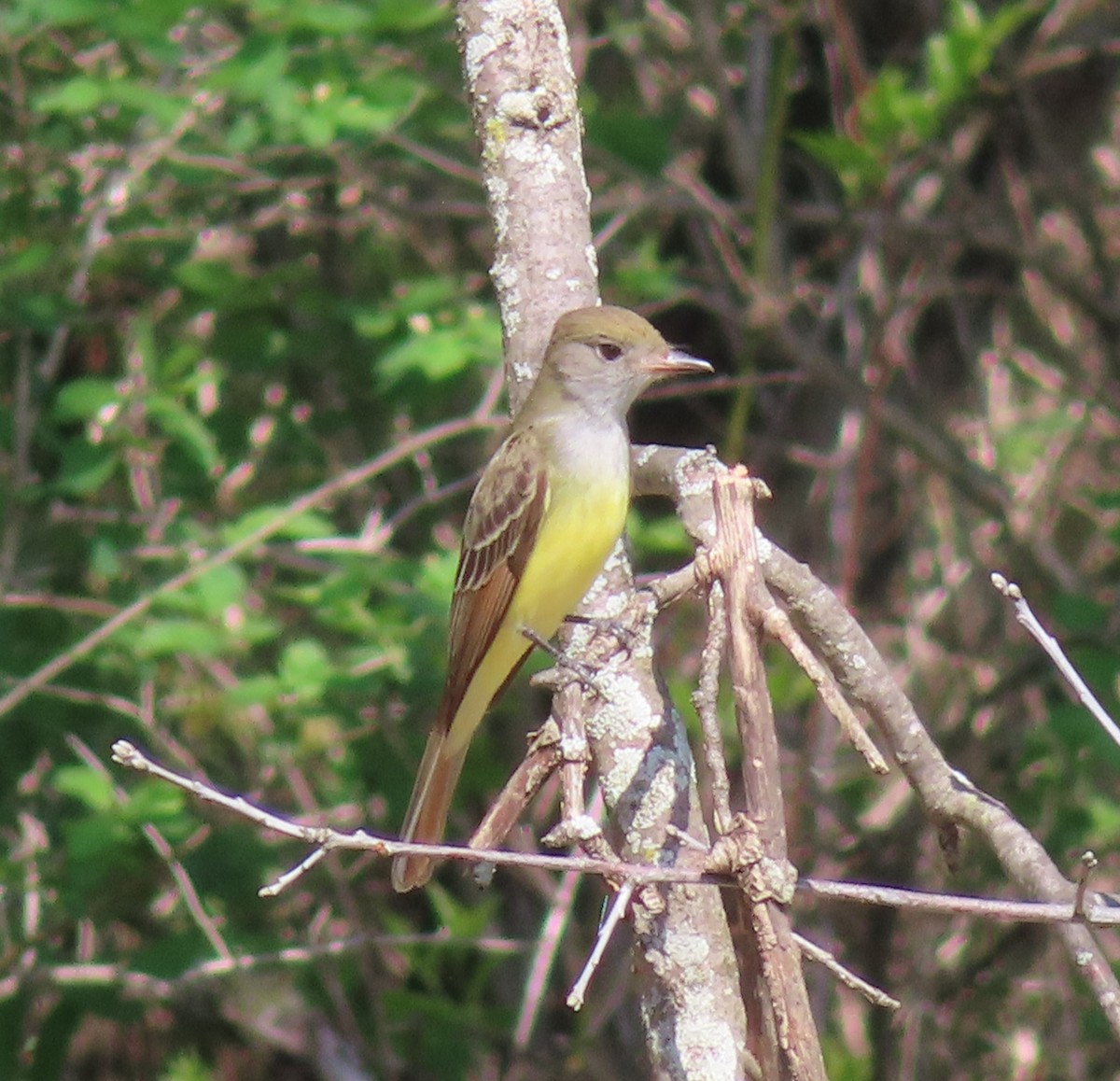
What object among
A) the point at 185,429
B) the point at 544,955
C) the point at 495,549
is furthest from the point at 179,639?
the point at 544,955

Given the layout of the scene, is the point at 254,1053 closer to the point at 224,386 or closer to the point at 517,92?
the point at 224,386

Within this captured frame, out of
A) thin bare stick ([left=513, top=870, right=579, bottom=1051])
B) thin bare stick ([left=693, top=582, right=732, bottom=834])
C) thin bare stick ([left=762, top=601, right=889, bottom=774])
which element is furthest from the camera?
thin bare stick ([left=513, top=870, right=579, bottom=1051])

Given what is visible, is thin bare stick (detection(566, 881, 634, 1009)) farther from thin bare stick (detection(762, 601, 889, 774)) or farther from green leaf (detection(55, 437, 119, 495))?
green leaf (detection(55, 437, 119, 495))

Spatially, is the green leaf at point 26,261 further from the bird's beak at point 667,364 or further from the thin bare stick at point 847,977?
the thin bare stick at point 847,977

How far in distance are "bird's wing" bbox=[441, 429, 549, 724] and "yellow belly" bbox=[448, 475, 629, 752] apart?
38 mm

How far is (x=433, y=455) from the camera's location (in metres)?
6.21

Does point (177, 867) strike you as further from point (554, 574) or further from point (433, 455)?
point (433, 455)

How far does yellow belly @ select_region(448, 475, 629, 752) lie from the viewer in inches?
143

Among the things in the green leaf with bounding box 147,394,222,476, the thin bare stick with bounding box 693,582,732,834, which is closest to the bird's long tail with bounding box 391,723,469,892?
the green leaf with bounding box 147,394,222,476

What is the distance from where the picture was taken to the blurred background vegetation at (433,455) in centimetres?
473

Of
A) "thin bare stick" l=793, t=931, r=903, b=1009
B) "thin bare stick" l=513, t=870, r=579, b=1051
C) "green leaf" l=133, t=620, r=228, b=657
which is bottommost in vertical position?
"thin bare stick" l=513, t=870, r=579, b=1051

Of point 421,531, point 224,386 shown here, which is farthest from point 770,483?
point 224,386

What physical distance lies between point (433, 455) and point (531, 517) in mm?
2250

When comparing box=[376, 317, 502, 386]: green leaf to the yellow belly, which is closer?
the yellow belly
